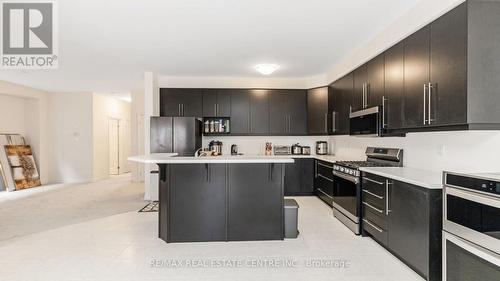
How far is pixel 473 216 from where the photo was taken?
202cm

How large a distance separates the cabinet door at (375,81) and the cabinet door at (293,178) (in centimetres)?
242

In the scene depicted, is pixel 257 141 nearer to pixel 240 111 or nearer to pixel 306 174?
pixel 240 111

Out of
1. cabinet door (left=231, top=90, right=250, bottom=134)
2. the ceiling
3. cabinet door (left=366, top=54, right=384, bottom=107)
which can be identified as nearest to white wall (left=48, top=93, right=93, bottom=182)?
the ceiling

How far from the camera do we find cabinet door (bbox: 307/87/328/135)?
237 inches

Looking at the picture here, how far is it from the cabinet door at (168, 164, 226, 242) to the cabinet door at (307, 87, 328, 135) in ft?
10.5

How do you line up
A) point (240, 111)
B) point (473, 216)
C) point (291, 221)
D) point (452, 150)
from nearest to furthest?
point (473, 216), point (452, 150), point (291, 221), point (240, 111)

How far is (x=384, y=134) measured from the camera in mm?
3643

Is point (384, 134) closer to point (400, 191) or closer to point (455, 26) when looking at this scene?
point (400, 191)

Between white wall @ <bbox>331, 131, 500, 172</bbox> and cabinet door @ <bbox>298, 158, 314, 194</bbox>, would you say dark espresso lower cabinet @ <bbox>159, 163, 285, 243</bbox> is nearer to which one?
white wall @ <bbox>331, 131, 500, 172</bbox>

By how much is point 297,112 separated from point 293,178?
147cm

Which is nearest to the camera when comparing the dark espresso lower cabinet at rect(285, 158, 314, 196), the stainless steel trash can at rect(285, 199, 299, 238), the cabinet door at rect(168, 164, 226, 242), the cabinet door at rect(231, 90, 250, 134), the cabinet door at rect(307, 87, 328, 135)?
the cabinet door at rect(168, 164, 226, 242)

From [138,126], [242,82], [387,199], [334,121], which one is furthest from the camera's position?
[138,126]

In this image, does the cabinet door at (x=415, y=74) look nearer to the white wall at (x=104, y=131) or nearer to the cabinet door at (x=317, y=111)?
the cabinet door at (x=317, y=111)

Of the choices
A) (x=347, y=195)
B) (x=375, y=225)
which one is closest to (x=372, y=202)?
(x=375, y=225)
